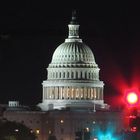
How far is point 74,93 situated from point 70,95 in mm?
784

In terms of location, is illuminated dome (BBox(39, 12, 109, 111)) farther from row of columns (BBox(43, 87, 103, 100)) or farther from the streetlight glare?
the streetlight glare

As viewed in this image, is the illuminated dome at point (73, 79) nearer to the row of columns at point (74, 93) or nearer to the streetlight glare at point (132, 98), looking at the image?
the row of columns at point (74, 93)

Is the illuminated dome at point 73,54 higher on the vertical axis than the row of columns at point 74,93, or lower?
higher

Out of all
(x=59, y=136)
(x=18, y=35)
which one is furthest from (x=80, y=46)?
(x=18, y=35)

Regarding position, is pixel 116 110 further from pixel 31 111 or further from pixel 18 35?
pixel 18 35

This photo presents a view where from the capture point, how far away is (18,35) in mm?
20250

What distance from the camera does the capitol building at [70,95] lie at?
152 m

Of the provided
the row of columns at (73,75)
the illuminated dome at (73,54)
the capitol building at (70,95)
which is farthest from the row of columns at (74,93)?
the illuminated dome at (73,54)

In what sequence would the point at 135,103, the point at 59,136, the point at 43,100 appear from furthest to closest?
the point at 43,100 → the point at 59,136 → the point at 135,103

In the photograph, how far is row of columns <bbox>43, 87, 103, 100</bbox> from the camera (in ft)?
509

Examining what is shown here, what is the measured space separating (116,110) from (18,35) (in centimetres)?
13483

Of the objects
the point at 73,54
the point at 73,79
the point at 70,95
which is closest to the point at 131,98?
the point at 70,95

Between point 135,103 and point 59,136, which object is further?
point 59,136

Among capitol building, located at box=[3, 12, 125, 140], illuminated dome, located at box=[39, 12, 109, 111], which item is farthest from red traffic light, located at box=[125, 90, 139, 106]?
illuminated dome, located at box=[39, 12, 109, 111]
